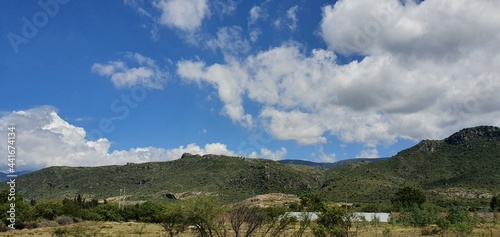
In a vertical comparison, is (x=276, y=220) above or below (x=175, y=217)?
below

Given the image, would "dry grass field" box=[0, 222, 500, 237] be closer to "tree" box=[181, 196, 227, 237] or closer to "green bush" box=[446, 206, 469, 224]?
"green bush" box=[446, 206, 469, 224]

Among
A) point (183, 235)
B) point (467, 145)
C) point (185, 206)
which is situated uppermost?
point (467, 145)

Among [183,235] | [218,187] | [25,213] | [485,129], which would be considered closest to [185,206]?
[183,235]

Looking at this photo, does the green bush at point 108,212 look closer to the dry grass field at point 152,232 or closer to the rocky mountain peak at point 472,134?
the dry grass field at point 152,232

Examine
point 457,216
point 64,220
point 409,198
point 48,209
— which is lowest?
point 457,216

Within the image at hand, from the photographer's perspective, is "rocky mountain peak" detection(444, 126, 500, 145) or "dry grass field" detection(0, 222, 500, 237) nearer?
"dry grass field" detection(0, 222, 500, 237)

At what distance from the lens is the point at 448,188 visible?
12912cm

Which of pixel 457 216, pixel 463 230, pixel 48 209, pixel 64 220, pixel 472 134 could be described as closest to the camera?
pixel 463 230

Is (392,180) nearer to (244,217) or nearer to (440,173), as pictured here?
(440,173)

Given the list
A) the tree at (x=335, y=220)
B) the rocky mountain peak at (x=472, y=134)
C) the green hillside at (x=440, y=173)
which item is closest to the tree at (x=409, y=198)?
the green hillside at (x=440, y=173)

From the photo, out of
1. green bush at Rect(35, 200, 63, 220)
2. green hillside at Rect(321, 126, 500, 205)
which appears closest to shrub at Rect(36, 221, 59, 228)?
green bush at Rect(35, 200, 63, 220)

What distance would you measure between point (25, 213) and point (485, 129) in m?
172

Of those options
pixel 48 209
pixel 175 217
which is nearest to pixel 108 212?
pixel 48 209

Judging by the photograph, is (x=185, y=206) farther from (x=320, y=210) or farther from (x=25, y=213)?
(x=25, y=213)
